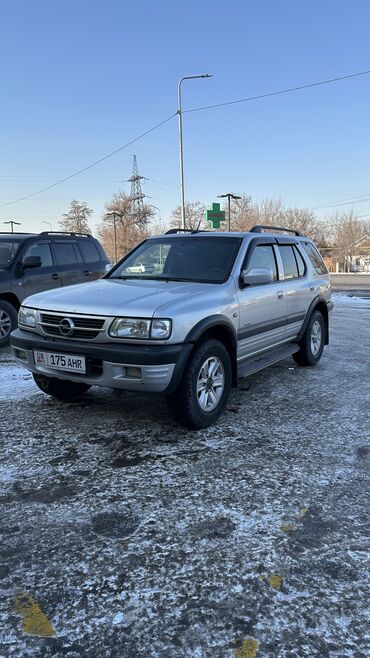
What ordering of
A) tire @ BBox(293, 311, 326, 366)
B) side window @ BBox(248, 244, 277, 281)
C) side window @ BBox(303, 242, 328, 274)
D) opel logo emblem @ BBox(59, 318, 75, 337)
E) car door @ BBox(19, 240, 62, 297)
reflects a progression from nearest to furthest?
opel logo emblem @ BBox(59, 318, 75, 337)
side window @ BBox(248, 244, 277, 281)
tire @ BBox(293, 311, 326, 366)
side window @ BBox(303, 242, 328, 274)
car door @ BBox(19, 240, 62, 297)

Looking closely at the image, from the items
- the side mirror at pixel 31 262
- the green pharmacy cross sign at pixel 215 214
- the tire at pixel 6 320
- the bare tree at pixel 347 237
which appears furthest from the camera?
the bare tree at pixel 347 237

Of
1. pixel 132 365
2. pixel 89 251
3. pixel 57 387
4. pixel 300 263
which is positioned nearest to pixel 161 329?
pixel 132 365

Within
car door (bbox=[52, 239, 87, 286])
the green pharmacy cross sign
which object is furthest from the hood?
the green pharmacy cross sign

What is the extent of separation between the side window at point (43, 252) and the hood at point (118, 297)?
3989 millimetres

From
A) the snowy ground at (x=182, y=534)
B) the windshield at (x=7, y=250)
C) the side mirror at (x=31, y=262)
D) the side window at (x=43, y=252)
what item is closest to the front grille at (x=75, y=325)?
the snowy ground at (x=182, y=534)

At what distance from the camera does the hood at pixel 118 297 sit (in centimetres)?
388

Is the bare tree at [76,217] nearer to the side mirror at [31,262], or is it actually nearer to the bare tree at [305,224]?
the bare tree at [305,224]

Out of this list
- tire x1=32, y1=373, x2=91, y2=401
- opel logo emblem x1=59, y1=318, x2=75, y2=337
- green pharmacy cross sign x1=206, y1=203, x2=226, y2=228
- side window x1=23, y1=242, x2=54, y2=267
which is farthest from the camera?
green pharmacy cross sign x1=206, y1=203, x2=226, y2=228

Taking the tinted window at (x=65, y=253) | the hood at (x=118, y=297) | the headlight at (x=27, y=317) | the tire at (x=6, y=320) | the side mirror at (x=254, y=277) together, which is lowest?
the tire at (x=6, y=320)

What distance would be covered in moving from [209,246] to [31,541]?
348 cm

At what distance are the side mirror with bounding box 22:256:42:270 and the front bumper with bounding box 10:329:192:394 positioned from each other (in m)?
4.24

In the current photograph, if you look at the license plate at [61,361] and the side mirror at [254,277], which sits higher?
the side mirror at [254,277]

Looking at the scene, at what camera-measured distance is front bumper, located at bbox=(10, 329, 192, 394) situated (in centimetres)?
368

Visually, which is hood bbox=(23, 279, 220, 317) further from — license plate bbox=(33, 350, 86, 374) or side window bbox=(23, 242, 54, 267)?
side window bbox=(23, 242, 54, 267)
